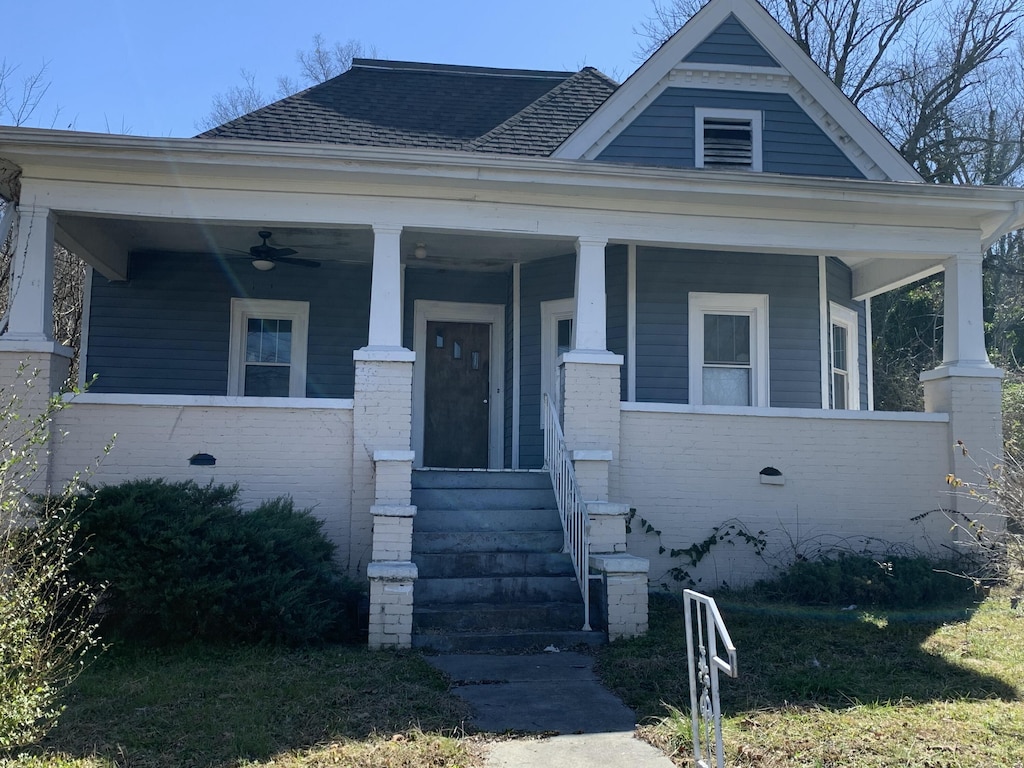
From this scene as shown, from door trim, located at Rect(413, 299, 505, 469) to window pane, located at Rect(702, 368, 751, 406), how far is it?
263 centimetres

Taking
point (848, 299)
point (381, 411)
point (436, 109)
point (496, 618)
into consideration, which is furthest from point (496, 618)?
point (436, 109)

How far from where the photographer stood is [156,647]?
6.30 meters

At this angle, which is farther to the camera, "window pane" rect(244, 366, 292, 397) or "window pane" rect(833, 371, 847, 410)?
"window pane" rect(833, 371, 847, 410)

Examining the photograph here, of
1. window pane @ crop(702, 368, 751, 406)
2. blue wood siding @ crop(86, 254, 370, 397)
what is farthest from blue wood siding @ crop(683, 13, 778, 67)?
blue wood siding @ crop(86, 254, 370, 397)

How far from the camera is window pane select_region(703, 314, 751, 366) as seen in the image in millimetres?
10750

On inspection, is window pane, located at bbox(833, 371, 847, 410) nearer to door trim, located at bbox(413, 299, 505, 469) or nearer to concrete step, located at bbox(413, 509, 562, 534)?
door trim, located at bbox(413, 299, 505, 469)

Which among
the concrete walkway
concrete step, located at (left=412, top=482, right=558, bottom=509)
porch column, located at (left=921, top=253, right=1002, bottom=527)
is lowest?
the concrete walkway

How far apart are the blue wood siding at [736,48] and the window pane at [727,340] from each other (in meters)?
3.08

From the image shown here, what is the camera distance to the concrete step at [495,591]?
7387 millimetres

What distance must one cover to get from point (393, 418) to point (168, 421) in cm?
212

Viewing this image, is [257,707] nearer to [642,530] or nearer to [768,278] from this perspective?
[642,530]

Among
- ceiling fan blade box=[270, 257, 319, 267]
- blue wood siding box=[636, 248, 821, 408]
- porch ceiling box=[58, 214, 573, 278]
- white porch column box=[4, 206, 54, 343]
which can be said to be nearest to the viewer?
white porch column box=[4, 206, 54, 343]

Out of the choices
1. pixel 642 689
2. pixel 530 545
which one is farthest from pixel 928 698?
pixel 530 545

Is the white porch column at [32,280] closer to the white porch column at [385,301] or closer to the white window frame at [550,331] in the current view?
the white porch column at [385,301]
